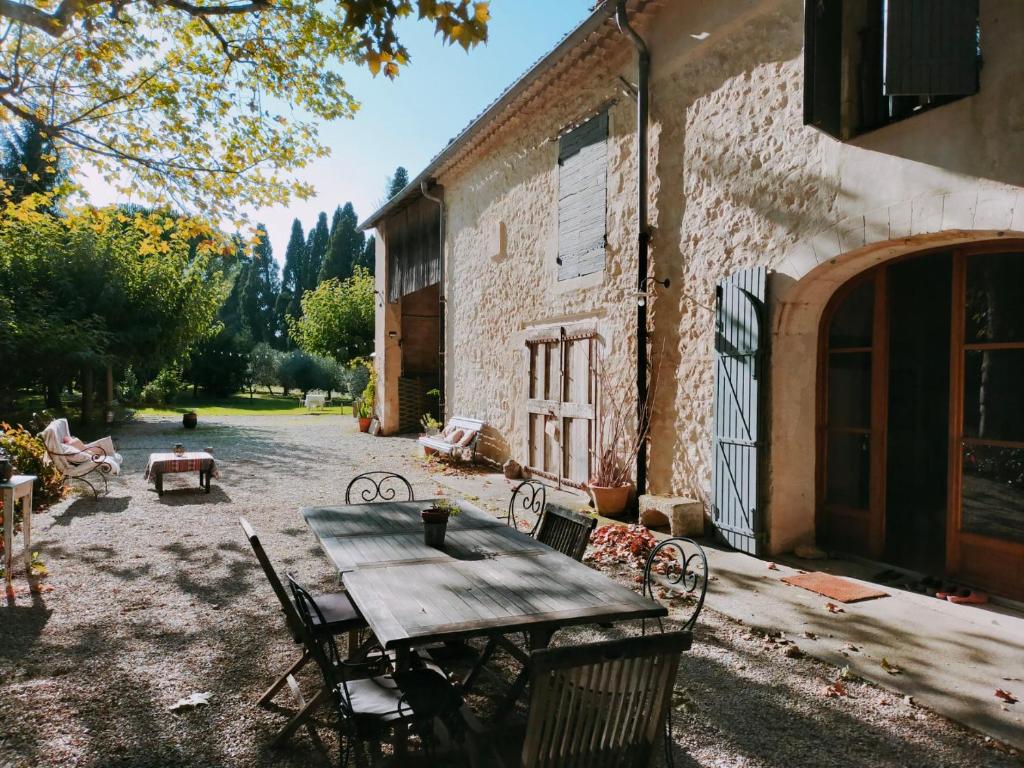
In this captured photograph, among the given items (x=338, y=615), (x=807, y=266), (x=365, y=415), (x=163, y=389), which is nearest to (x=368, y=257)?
(x=163, y=389)

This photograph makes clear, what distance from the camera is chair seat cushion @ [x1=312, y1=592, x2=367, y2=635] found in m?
3.03

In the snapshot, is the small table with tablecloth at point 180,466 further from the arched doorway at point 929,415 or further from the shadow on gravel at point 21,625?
the arched doorway at point 929,415

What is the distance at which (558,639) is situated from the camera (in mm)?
3928

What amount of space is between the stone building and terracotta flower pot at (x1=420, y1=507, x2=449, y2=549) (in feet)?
10.3

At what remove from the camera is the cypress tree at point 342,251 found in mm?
39656

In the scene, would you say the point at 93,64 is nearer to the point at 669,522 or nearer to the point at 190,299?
the point at 669,522

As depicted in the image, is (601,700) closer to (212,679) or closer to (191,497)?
(212,679)

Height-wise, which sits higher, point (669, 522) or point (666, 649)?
point (666, 649)

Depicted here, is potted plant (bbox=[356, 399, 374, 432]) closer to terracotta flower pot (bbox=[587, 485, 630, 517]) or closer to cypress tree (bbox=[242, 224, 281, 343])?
terracotta flower pot (bbox=[587, 485, 630, 517])

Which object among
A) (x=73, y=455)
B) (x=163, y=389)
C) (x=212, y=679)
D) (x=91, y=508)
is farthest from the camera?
(x=163, y=389)

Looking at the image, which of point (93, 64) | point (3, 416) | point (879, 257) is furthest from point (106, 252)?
point (879, 257)

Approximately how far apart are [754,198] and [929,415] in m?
2.22

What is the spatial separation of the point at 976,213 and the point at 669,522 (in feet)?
11.5

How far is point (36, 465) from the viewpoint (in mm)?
7723
